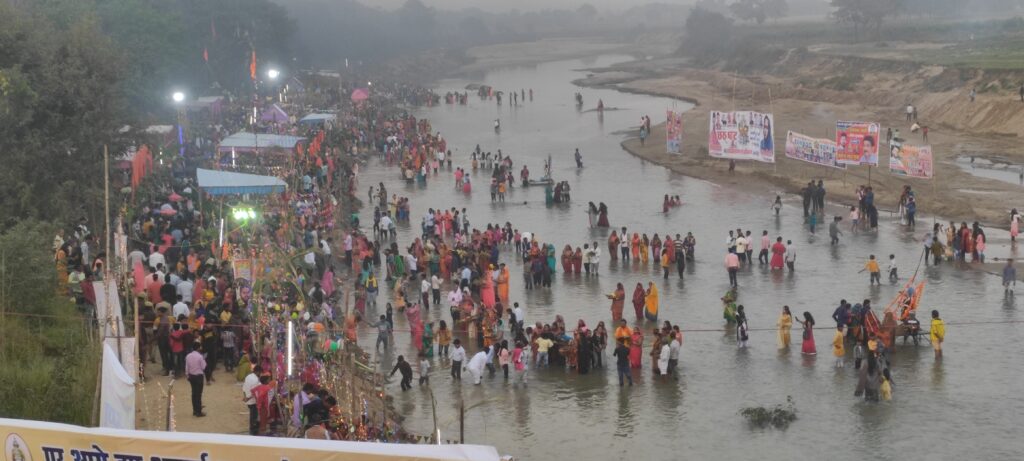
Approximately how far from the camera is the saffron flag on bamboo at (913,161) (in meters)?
36.4

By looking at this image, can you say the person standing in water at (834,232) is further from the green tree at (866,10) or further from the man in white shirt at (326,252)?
the green tree at (866,10)

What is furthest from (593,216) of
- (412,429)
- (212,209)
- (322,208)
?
(412,429)

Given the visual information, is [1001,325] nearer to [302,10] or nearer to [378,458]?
[378,458]

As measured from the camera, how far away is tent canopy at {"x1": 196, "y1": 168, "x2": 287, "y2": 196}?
29.9 meters

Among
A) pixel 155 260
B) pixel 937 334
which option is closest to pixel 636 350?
pixel 937 334

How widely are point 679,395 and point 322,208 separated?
56.4 ft

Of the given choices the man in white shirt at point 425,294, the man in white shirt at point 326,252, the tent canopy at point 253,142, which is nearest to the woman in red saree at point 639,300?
the man in white shirt at point 425,294

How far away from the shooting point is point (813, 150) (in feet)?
134

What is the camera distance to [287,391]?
16.7m

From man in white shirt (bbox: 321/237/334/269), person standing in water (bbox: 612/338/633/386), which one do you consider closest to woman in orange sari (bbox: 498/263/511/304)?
man in white shirt (bbox: 321/237/334/269)

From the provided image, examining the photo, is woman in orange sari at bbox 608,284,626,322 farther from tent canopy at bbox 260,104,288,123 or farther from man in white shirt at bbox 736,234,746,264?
tent canopy at bbox 260,104,288,123

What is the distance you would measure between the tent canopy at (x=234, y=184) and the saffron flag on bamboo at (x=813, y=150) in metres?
18.0

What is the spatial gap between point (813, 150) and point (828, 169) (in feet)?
10.1

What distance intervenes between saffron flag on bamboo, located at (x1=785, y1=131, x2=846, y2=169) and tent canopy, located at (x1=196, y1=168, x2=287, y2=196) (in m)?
18.0
